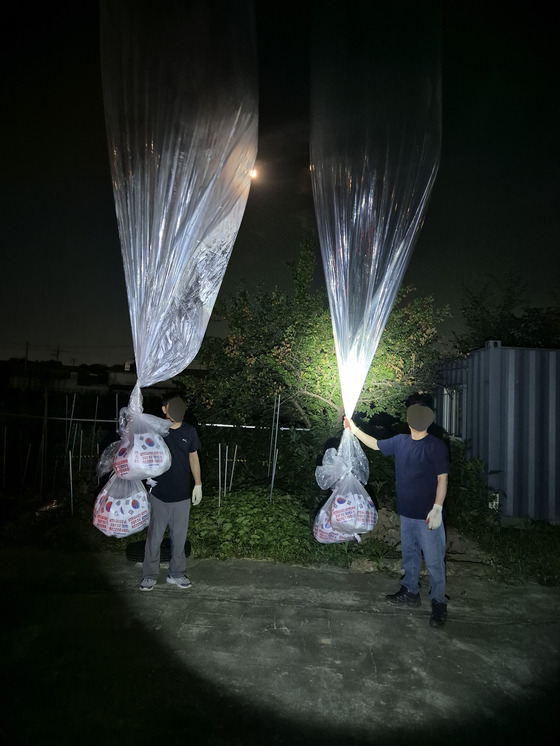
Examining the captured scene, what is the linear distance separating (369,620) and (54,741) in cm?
227

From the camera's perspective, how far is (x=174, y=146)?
3648 mm

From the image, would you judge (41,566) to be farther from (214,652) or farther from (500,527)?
(500,527)

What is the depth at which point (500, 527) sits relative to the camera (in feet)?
20.5

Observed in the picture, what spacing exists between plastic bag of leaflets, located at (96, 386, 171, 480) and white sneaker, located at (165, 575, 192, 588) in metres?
0.98

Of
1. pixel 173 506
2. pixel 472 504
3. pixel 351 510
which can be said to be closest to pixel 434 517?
pixel 351 510

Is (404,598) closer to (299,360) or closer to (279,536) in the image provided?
(279,536)

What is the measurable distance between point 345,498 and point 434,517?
71 centimetres

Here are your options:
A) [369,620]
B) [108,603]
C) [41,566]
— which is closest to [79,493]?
[41,566]

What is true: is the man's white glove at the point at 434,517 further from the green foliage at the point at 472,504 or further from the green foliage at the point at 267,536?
the green foliage at the point at 472,504

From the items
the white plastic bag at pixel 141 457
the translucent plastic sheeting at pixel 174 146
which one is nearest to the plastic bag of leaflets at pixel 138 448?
the white plastic bag at pixel 141 457

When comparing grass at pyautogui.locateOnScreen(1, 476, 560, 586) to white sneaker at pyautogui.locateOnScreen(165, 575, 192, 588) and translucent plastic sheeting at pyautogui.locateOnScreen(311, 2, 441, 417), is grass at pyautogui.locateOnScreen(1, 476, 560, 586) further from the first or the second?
translucent plastic sheeting at pyautogui.locateOnScreen(311, 2, 441, 417)

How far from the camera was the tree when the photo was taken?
641cm

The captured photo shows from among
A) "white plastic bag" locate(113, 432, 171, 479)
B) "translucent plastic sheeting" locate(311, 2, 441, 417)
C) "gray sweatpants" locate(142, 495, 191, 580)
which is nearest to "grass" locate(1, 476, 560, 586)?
"gray sweatpants" locate(142, 495, 191, 580)

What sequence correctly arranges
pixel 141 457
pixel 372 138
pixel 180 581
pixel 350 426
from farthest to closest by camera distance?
pixel 180 581
pixel 350 426
pixel 141 457
pixel 372 138
